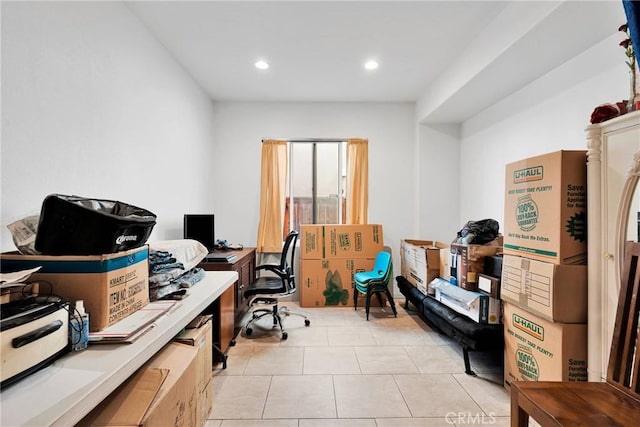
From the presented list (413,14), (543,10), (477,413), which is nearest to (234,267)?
(477,413)

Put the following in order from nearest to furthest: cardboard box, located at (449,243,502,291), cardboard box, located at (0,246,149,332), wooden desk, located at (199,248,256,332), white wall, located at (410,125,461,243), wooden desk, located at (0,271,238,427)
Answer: wooden desk, located at (0,271,238,427), cardboard box, located at (0,246,149,332), cardboard box, located at (449,243,502,291), wooden desk, located at (199,248,256,332), white wall, located at (410,125,461,243)

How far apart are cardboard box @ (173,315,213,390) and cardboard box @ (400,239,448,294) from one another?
2344 mm

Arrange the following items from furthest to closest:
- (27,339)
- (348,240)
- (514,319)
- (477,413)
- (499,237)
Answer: (348,240) → (499,237) → (514,319) → (477,413) → (27,339)

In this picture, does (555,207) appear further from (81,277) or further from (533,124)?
(81,277)

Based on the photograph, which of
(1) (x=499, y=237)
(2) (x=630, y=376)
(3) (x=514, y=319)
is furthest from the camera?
(1) (x=499, y=237)

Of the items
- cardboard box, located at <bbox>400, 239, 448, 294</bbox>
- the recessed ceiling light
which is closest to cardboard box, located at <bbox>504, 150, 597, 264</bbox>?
cardboard box, located at <bbox>400, 239, 448, 294</bbox>

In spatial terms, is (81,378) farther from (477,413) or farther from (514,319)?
(514,319)

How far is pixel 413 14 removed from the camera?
2.38 metres

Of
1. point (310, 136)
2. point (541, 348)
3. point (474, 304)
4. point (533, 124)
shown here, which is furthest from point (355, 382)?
point (310, 136)

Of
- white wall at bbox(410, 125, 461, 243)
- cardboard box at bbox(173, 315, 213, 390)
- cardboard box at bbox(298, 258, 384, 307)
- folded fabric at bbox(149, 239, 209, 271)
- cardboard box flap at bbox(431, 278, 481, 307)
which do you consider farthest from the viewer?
white wall at bbox(410, 125, 461, 243)

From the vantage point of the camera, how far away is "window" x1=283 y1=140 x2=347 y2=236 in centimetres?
447

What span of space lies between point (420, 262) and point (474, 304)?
109 cm

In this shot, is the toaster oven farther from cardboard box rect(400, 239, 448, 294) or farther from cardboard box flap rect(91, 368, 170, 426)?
cardboard box rect(400, 239, 448, 294)

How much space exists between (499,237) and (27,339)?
318cm
